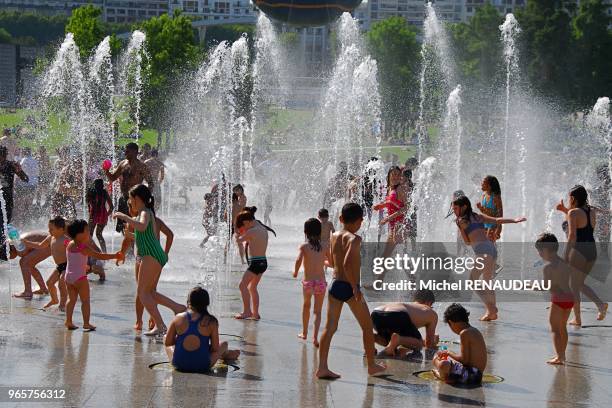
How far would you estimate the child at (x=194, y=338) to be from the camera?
7.26 metres

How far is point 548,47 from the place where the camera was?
54.4m

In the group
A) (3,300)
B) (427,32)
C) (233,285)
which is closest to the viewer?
(3,300)

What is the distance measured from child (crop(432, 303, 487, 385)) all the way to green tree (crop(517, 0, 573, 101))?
47.6 metres

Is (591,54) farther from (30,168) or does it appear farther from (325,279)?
(325,279)

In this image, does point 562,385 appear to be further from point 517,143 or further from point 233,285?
point 517,143

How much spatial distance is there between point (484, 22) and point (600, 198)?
145ft

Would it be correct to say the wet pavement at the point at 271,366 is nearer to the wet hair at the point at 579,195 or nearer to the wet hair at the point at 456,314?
the wet hair at the point at 456,314

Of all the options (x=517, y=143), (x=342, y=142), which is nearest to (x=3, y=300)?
(x=342, y=142)

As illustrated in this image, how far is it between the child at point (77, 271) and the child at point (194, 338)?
64.3 inches

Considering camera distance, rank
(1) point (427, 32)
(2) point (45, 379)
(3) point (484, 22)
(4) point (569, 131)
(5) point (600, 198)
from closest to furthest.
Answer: (2) point (45, 379) < (5) point (600, 198) < (1) point (427, 32) < (4) point (569, 131) < (3) point (484, 22)

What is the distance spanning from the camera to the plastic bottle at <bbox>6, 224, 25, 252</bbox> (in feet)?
33.1

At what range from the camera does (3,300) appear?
10.3 meters

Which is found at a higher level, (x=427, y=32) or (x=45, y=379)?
(x=427, y=32)

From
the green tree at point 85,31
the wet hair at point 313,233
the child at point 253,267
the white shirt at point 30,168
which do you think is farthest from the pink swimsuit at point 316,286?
the green tree at point 85,31
